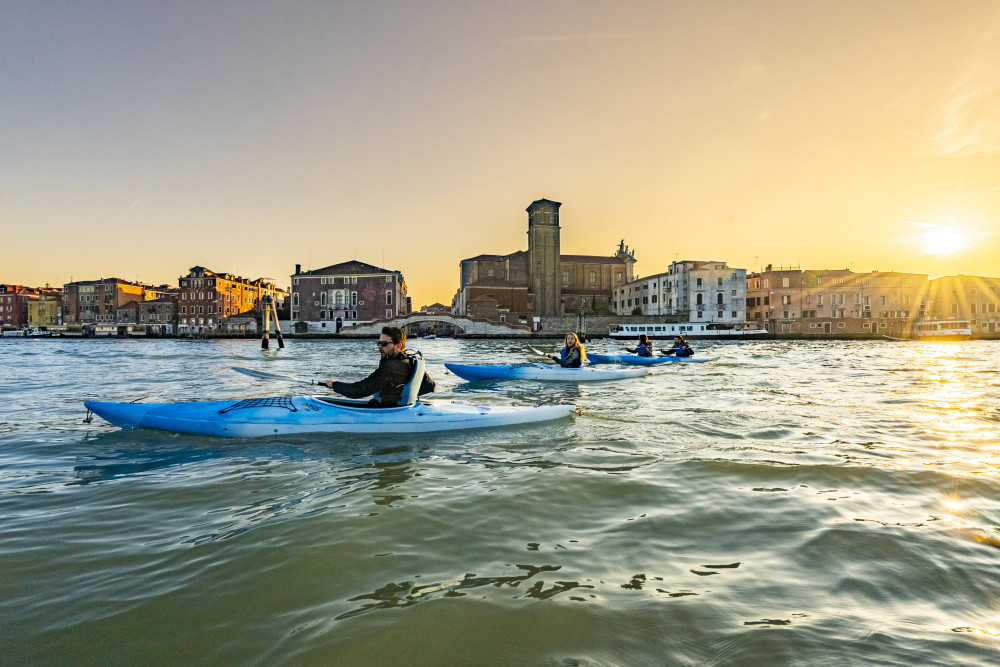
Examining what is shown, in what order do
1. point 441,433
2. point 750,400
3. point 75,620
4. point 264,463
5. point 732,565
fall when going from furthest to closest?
point 750,400 < point 441,433 < point 264,463 < point 732,565 < point 75,620

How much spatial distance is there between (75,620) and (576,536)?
325cm

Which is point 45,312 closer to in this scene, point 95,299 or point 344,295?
point 95,299

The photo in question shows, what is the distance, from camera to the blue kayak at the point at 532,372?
1547cm

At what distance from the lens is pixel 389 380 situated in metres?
7.84

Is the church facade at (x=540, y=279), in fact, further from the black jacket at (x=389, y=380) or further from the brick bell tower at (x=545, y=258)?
the black jacket at (x=389, y=380)

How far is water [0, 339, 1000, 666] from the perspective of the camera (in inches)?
107

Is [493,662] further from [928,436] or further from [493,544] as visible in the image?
[928,436]

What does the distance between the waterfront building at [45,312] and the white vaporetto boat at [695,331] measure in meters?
101

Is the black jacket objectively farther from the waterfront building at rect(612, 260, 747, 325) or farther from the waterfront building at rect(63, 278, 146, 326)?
the waterfront building at rect(63, 278, 146, 326)

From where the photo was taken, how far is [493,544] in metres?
3.98

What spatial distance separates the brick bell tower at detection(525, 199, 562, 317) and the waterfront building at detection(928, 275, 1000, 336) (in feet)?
175

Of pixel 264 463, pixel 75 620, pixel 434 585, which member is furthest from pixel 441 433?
pixel 75 620

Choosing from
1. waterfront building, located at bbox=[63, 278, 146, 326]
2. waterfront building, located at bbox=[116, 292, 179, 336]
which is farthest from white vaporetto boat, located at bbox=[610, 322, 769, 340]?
waterfront building, located at bbox=[63, 278, 146, 326]

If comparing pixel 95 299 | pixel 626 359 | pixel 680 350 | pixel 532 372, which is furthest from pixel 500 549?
pixel 95 299
